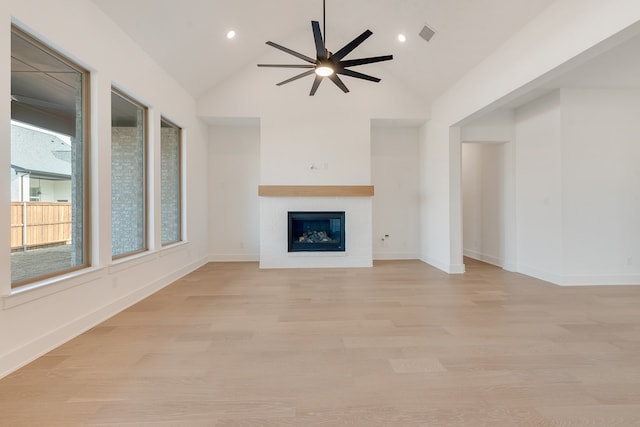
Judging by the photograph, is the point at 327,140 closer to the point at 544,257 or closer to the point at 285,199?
the point at 285,199

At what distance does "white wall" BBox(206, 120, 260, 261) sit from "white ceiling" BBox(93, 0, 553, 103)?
45.7 inches

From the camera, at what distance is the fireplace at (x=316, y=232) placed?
17.9ft

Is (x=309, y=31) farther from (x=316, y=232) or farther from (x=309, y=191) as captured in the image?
(x=316, y=232)

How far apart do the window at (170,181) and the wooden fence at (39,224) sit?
5.59ft

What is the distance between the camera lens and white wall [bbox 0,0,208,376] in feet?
6.42

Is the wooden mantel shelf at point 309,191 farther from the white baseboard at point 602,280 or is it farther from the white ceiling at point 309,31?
the white baseboard at point 602,280

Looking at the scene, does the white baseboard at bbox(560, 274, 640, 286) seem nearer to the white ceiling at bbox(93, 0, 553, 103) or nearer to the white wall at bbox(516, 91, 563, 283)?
the white wall at bbox(516, 91, 563, 283)

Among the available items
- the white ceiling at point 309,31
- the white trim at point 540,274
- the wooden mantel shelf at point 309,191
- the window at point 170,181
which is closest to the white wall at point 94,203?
the window at point 170,181

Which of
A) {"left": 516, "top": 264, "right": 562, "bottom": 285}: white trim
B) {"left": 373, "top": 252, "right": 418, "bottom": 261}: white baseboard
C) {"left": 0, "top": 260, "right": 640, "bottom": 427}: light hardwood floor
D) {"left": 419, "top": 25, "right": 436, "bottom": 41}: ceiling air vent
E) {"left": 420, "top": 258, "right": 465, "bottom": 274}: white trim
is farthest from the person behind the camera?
{"left": 373, "top": 252, "right": 418, "bottom": 261}: white baseboard

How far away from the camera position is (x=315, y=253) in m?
5.45

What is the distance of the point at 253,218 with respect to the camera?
6.15 metres

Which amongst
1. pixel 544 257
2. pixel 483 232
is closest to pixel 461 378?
pixel 544 257

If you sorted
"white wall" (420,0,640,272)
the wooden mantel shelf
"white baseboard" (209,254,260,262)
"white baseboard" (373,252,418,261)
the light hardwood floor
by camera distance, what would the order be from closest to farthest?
the light hardwood floor < "white wall" (420,0,640,272) < the wooden mantel shelf < "white baseboard" (209,254,260,262) < "white baseboard" (373,252,418,261)

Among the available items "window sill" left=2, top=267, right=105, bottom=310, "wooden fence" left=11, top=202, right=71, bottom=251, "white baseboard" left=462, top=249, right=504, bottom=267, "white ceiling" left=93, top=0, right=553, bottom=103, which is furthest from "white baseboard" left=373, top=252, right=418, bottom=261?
"wooden fence" left=11, top=202, right=71, bottom=251
